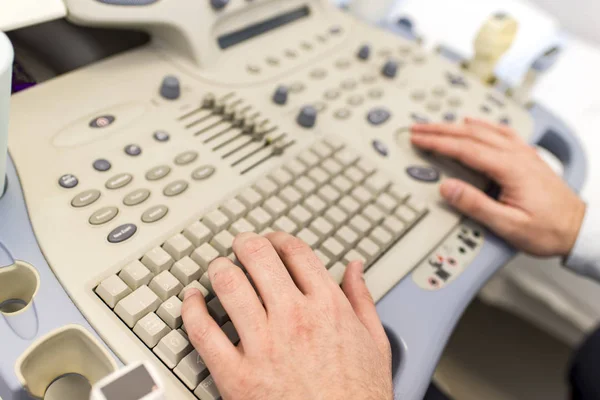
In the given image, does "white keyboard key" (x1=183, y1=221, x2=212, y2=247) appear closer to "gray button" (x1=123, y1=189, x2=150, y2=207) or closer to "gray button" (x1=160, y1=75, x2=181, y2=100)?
"gray button" (x1=123, y1=189, x2=150, y2=207)

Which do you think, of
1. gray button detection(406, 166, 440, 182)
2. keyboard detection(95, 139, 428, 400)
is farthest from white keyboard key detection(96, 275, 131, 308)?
gray button detection(406, 166, 440, 182)

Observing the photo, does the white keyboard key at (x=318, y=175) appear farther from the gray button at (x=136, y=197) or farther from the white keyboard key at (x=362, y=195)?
the gray button at (x=136, y=197)

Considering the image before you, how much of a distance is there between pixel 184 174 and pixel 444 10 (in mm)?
977

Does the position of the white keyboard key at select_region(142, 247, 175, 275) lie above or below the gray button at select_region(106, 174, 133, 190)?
below

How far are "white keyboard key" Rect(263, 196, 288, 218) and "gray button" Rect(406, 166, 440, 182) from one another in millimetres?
179

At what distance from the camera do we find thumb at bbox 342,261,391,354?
436 mm

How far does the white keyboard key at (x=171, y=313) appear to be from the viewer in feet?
1.28

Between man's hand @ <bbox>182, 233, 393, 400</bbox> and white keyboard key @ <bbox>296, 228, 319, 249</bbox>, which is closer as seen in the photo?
man's hand @ <bbox>182, 233, 393, 400</bbox>

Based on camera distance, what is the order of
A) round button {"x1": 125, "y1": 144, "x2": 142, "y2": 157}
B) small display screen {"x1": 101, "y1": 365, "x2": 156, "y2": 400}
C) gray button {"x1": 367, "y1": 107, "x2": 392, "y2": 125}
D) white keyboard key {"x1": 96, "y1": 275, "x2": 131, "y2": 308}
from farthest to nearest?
gray button {"x1": 367, "y1": 107, "x2": 392, "y2": 125}
round button {"x1": 125, "y1": 144, "x2": 142, "y2": 157}
white keyboard key {"x1": 96, "y1": 275, "x2": 131, "y2": 308}
small display screen {"x1": 101, "y1": 365, "x2": 156, "y2": 400}

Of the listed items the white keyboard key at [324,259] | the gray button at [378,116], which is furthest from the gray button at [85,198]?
the gray button at [378,116]

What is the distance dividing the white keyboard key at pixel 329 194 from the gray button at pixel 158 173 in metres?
0.15

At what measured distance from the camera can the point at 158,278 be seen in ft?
1.34

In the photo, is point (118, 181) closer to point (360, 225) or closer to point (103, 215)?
point (103, 215)

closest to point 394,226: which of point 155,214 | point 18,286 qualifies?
point 155,214
